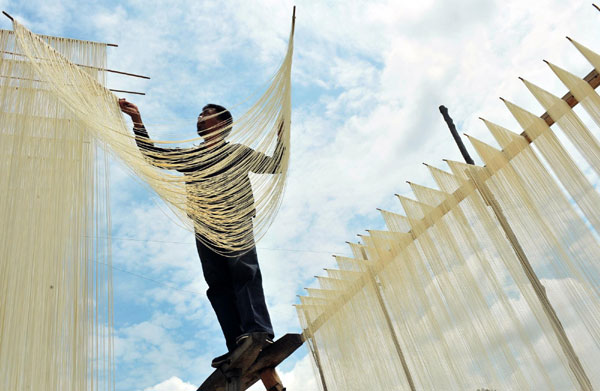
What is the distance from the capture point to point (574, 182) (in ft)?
11.5

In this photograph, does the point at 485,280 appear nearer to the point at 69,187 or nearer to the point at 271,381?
the point at 271,381

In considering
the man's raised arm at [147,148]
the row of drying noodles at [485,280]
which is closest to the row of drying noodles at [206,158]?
the man's raised arm at [147,148]

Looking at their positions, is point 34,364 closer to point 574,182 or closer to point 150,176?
point 150,176

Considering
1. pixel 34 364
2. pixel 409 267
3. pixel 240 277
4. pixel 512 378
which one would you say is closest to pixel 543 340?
pixel 512 378

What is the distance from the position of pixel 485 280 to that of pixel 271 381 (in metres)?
2.04

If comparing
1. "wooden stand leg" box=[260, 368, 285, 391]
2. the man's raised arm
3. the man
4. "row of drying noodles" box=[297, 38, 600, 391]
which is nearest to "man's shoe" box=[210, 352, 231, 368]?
the man

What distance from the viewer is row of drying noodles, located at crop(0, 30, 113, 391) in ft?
5.96

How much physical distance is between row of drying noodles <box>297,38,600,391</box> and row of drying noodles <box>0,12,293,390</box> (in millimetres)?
2170

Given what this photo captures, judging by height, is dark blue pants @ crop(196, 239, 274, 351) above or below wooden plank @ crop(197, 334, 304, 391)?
above

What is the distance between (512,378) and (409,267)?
1259 millimetres

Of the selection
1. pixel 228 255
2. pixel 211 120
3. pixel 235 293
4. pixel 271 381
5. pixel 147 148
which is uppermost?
pixel 211 120

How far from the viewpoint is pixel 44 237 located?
79.9 inches

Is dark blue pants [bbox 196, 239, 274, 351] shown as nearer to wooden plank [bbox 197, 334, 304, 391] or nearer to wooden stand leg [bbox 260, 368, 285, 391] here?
wooden plank [bbox 197, 334, 304, 391]

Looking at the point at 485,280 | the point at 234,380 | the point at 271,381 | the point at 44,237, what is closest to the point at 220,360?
the point at 234,380
